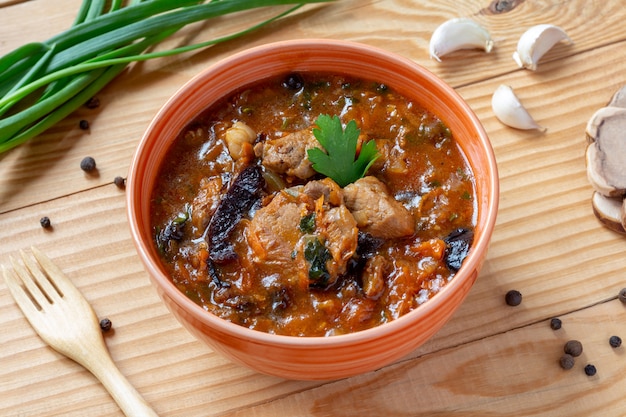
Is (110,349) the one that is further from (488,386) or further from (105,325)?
(488,386)

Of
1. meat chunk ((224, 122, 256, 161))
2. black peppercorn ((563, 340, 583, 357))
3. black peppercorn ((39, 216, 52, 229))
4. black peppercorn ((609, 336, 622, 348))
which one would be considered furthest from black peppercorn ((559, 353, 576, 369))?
black peppercorn ((39, 216, 52, 229))

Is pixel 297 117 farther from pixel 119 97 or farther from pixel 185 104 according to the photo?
pixel 119 97

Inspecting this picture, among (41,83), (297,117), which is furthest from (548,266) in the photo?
(41,83)

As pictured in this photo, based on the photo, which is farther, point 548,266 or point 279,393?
point 548,266

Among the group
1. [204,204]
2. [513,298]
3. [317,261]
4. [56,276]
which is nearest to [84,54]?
[56,276]

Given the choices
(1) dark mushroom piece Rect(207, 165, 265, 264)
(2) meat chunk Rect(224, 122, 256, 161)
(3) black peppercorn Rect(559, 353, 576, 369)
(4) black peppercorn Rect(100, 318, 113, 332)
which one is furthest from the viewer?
(4) black peppercorn Rect(100, 318, 113, 332)

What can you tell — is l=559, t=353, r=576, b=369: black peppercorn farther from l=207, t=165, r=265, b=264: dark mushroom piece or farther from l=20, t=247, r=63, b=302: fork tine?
l=20, t=247, r=63, b=302: fork tine
